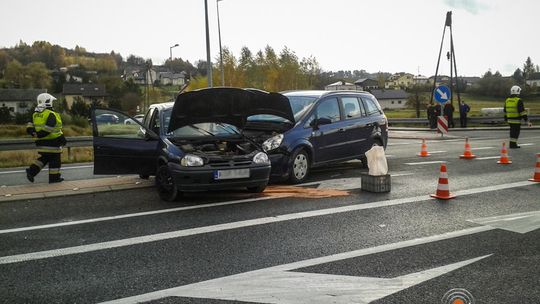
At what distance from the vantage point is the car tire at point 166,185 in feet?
25.2

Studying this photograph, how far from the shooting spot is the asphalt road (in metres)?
3.95

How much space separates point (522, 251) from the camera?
4.99m

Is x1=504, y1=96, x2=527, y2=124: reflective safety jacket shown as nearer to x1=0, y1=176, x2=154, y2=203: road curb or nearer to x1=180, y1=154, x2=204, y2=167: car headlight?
x1=0, y1=176, x2=154, y2=203: road curb

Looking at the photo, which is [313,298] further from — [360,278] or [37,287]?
[37,287]

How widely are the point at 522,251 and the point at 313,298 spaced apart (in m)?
2.65

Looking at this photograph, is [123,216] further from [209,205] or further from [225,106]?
[225,106]

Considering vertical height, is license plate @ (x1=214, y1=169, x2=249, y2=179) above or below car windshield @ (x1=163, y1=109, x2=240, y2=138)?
below

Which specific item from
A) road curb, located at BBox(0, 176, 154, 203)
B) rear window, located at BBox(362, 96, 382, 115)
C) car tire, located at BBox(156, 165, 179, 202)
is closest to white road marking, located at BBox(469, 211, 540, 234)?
car tire, located at BBox(156, 165, 179, 202)

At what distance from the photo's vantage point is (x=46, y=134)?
961 centimetres

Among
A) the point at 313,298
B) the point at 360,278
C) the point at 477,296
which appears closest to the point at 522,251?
the point at 477,296

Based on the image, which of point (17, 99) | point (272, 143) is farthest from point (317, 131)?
point (17, 99)

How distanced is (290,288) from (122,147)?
5525mm

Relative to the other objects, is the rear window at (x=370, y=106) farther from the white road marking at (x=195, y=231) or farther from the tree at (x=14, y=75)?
the tree at (x=14, y=75)

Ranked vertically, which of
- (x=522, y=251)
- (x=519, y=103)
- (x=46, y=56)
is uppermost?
(x=46, y=56)
